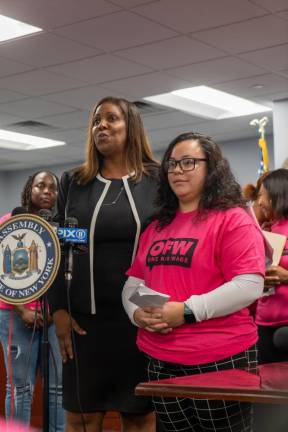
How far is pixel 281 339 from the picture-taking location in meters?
3.20

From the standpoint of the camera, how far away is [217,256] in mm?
2133

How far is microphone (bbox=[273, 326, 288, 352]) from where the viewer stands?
3193 mm

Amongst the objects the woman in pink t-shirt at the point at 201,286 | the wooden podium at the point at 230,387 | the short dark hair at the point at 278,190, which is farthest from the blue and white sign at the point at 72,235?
the short dark hair at the point at 278,190

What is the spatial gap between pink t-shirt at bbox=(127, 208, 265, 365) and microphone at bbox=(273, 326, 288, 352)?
1085 mm

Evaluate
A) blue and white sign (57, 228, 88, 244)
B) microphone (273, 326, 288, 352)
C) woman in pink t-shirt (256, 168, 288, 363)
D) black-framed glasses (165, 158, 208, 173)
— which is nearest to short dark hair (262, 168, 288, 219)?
woman in pink t-shirt (256, 168, 288, 363)

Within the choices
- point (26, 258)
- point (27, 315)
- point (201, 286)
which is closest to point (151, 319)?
point (201, 286)

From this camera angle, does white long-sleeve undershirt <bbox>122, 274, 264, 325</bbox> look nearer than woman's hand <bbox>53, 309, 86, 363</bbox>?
Yes

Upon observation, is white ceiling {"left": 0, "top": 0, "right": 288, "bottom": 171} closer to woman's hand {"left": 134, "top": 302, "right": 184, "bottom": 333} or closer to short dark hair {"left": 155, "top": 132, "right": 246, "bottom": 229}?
short dark hair {"left": 155, "top": 132, "right": 246, "bottom": 229}

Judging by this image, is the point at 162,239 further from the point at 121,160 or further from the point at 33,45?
the point at 33,45

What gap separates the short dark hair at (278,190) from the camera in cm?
341

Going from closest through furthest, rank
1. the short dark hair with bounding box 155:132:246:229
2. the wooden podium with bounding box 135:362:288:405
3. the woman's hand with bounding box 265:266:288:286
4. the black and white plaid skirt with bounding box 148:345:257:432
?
the wooden podium with bounding box 135:362:288:405 → the black and white plaid skirt with bounding box 148:345:257:432 → the short dark hair with bounding box 155:132:246:229 → the woman's hand with bounding box 265:266:288:286

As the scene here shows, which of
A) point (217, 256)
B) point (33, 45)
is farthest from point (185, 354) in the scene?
point (33, 45)

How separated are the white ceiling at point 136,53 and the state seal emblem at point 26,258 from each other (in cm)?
313

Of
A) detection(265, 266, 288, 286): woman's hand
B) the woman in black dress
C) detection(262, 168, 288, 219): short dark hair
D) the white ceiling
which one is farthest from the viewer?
the white ceiling
